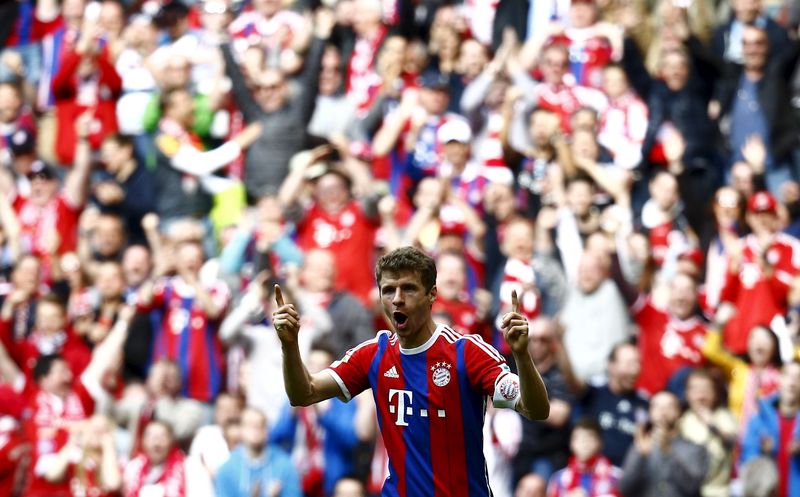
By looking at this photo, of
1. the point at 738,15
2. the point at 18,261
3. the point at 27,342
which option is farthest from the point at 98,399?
the point at 738,15

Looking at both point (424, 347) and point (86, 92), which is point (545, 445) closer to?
point (424, 347)

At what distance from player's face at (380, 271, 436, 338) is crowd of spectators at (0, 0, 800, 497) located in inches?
166

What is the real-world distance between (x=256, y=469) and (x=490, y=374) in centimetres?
448

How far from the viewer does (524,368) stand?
19.0 feet

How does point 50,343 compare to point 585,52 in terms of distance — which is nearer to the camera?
point 50,343

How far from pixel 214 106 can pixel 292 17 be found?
1020mm

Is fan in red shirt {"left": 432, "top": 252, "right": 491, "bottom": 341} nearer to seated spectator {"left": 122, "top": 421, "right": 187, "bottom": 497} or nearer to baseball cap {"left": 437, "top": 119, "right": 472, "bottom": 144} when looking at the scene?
baseball cap {"left": 437, "top": 119, "right": 472, "bottom": 144}

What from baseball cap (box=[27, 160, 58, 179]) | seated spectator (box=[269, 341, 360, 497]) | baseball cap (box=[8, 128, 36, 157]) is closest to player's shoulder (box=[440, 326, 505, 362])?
seated spectator (box=[269, 341, 360, 497])

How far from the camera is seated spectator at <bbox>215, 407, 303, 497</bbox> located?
10273 millimetres

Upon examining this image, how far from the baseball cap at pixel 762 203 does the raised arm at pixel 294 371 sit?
17.2 ft

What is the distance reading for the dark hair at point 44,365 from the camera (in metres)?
11.5

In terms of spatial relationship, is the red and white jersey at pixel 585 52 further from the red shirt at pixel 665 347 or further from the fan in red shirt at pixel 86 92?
the fan in red shirt at pixel 86 92

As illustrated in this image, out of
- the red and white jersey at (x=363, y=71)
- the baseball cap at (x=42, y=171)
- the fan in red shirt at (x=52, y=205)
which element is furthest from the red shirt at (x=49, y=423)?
the red and white jersey at (x=363, y=71)

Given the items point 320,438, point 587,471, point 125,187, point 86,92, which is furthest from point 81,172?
point 587,471
